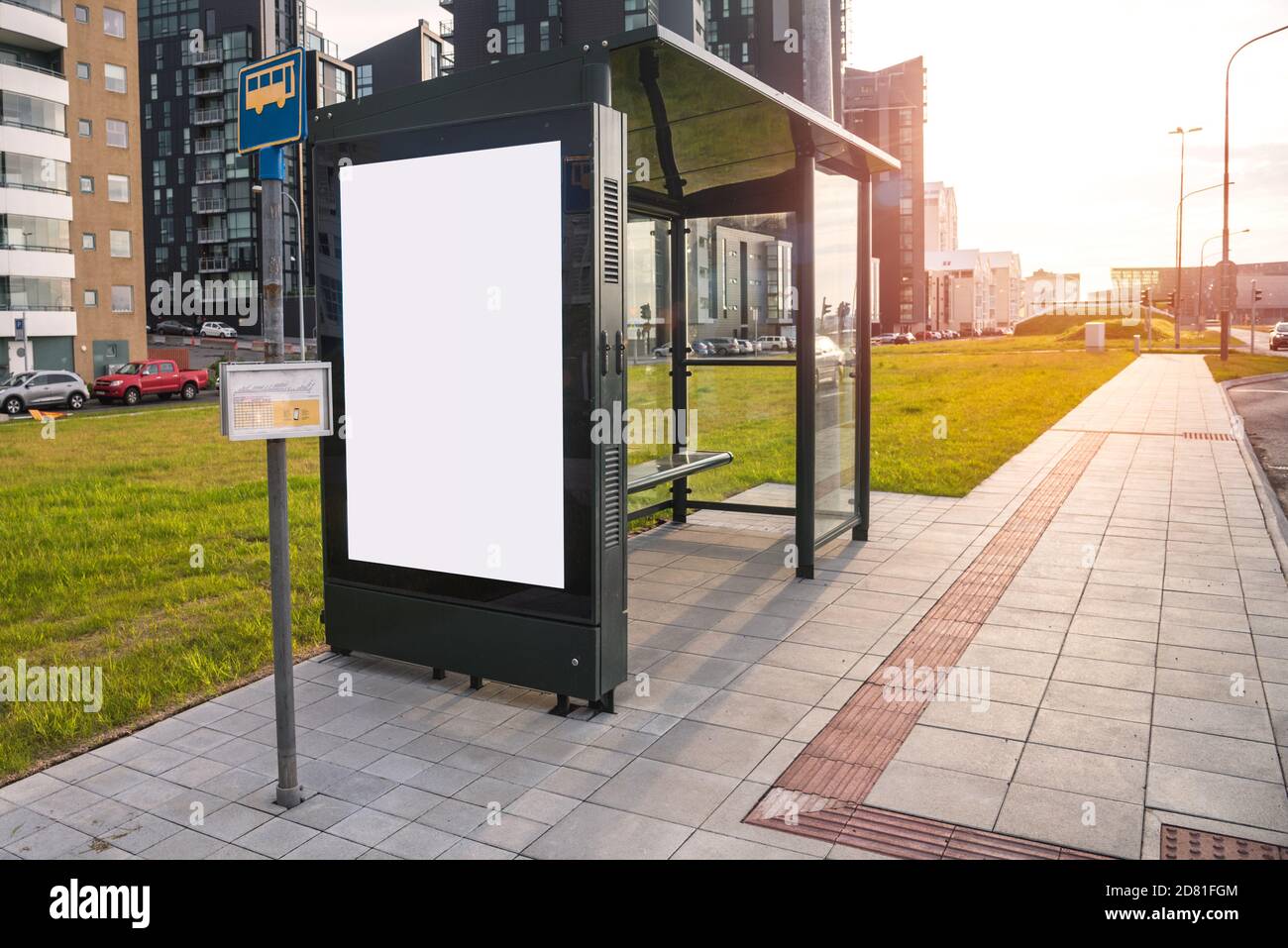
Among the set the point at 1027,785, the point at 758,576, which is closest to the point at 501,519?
the point at 1027,785

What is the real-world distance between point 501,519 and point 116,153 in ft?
157

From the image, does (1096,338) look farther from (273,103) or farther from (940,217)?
(940,217)

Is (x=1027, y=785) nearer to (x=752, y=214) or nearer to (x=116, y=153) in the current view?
(x=752, y=214)

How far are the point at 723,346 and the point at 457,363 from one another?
435cm

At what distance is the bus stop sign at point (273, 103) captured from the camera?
13.9 ft

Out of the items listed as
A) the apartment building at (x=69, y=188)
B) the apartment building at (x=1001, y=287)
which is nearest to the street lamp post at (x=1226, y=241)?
the apartment building at (x=69, y=188)

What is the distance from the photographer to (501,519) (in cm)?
495

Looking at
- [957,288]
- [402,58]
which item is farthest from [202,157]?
[957,288]

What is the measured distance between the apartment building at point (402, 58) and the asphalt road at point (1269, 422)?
180 ft

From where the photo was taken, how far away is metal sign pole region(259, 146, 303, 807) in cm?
378

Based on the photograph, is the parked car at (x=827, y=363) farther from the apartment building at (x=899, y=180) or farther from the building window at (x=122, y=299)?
the apartment building at (x=899, y=180)

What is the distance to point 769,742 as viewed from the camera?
4.50 metres

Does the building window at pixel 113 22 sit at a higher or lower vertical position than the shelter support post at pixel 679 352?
higher

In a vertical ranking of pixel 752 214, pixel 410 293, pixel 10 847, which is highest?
pixel 752 214
